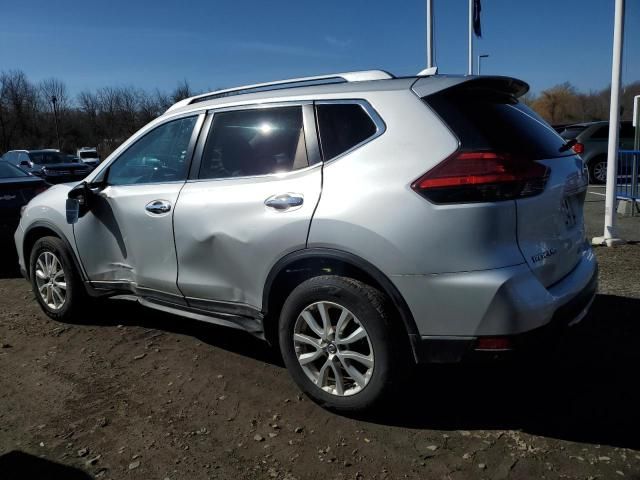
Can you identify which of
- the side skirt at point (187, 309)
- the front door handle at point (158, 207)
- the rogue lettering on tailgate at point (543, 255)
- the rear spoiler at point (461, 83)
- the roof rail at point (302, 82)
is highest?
the roof rail at point (302, 82)

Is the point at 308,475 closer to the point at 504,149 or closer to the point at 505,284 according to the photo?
the point at 505,284

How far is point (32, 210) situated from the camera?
4.80 meters

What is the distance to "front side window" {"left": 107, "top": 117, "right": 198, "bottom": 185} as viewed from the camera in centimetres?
379

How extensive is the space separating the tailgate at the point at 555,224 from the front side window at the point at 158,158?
7.28ft

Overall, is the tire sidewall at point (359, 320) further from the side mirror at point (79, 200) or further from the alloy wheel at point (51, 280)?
the alloy wheel at point (51, 280)

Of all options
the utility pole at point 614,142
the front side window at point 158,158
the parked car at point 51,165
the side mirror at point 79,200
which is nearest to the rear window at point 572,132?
the utility pole at point 614,142

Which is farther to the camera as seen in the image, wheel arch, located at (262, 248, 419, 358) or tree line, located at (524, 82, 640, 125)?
tree line, located at (524, 82, 640, 125)

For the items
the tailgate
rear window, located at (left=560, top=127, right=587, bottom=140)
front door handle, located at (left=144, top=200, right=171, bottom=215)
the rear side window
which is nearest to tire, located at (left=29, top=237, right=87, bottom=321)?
front door handle, located at (left=144, top=200, right=171, bottom=215)

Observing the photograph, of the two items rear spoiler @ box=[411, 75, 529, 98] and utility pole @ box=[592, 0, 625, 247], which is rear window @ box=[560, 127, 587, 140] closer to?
utility pole @ box=[592, 0, 625, 247]

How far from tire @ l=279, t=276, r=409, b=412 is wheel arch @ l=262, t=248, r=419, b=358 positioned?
0.19 ft

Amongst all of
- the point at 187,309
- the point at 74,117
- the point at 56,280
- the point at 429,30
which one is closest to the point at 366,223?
the point at 187,309

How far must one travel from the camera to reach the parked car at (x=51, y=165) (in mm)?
18906

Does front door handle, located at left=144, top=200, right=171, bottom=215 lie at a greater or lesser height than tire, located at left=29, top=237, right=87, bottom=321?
greater

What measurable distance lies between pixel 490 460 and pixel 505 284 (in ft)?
2.83
